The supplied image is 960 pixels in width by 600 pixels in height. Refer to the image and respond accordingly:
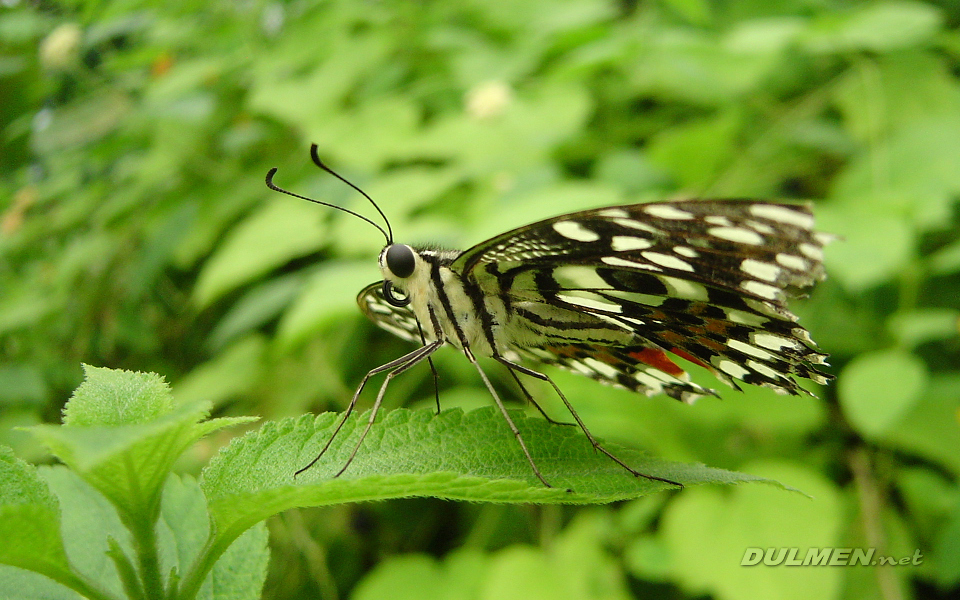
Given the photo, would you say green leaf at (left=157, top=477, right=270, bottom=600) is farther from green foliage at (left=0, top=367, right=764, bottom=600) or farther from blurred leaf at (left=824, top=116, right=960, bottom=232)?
blurred leaf at (left=824, top=116, right=960, bottom=232)

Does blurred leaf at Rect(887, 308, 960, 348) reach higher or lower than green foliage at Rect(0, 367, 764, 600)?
lower

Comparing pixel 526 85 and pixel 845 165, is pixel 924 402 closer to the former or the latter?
pixel 845 165

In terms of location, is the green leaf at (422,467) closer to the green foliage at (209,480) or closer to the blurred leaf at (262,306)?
the green foliage at (209,480)

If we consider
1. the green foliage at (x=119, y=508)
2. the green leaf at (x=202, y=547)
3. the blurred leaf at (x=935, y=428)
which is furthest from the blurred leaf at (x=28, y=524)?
the blurred leaf at (x=935, y=428)

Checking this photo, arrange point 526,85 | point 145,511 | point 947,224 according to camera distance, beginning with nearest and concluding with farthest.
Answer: point 145,511, point 947,224, point 526,85

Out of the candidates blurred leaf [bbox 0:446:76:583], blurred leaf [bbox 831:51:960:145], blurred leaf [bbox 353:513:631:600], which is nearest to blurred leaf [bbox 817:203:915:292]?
blurred leaf [bbox 831:51:960:145]

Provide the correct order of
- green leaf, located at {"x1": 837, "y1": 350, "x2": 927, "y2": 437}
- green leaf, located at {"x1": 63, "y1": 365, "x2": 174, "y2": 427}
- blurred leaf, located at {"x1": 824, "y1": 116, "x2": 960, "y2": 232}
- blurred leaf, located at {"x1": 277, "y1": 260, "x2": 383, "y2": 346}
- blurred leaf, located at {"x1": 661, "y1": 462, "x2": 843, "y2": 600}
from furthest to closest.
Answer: blurred leaf, located at {"x1": 824, "y1": 116, "x2": 960, "y2": 232}
blurred leaf, located at {"x1": 277, "y1": 260, "x2": 383, "y2": 346}
green leaf, located at {"x1": 837, "y1": 350, "x2": 927, "y2": 437}
blurred leaf, located at {"x1": 661, "y1": 462, "x2": 843, "y2": 600}
green leaf, located at {"x1": 63, "y1": 365, "x2": 174, "y2": 427}

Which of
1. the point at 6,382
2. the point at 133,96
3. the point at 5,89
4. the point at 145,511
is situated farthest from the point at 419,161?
the point at 145,511
